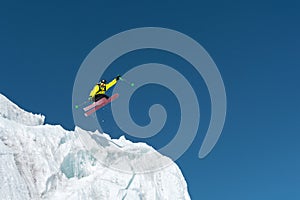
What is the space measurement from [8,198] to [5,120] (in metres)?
10.9

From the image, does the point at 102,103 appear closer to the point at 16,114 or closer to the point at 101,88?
the point at 101,88

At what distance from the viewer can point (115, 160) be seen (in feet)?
169

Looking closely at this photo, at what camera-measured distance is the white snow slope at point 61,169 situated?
40.7m

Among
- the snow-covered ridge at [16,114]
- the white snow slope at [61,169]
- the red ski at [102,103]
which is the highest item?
the snow-covered ridge at [16,114]

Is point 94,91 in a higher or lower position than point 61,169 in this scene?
lower

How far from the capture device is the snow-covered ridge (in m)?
47.0

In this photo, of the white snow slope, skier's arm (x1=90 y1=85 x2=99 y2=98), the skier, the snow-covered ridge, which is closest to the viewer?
the skier

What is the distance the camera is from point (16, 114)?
161ft

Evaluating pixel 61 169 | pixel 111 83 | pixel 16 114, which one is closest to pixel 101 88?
pixel 111 83

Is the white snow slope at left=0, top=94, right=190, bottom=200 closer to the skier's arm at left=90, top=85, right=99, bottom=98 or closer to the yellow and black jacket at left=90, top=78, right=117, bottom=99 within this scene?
the skier's arm at left=90, top=85, right=99, bottom=98

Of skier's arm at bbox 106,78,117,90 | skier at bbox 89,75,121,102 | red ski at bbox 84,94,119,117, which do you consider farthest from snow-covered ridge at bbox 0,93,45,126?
skier's arm at bbox 106,78,117,90

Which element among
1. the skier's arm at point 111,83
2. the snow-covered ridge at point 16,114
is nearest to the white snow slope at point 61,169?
the snow-covered ridge at point 16,114

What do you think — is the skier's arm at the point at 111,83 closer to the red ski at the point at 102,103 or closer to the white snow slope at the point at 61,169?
the red ski at the point at 102,103

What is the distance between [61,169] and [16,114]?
350 inches
